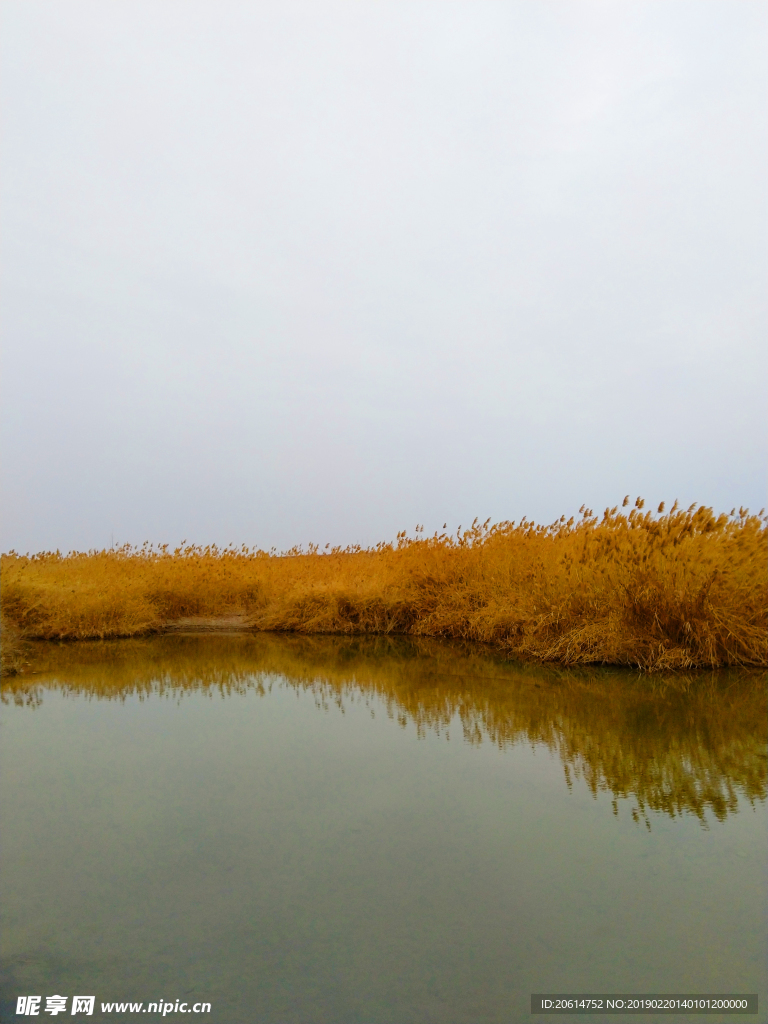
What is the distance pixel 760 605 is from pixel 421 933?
18.5ft

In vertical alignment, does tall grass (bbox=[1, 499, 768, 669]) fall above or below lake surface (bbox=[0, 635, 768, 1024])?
above

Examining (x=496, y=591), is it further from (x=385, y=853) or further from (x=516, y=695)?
(x=385, y=853)

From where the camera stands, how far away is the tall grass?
21.0 ft

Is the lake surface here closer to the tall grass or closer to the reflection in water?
the reflection in water

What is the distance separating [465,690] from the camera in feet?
19.0

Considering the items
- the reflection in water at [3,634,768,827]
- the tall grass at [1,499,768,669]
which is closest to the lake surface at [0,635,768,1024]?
the reflection in water at [3,634,768,827]

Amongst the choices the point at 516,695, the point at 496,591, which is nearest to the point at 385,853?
the point at 516,695

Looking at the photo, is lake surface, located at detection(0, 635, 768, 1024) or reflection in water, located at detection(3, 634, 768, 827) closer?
lake surface, located at detection(0, 635, 768, 1024)

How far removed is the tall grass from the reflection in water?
1.48 feet

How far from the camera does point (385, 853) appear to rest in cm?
272

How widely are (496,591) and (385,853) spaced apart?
5.68m

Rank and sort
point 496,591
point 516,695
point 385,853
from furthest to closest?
point 496,591
point 516,695
point 385,853

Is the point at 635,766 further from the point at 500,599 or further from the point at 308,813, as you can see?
the point at 500,599

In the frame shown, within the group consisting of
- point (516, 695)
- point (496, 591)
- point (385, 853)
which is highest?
point (496, 591)
